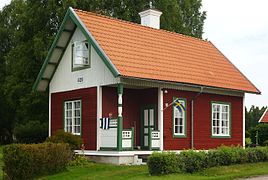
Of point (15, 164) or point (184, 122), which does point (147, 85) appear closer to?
point (184, 122)

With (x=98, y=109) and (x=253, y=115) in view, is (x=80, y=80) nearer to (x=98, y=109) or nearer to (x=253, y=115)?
(x=98, y=109)

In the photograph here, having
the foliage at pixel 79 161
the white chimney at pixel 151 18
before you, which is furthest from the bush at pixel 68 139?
the white chimney at pixel 151 18

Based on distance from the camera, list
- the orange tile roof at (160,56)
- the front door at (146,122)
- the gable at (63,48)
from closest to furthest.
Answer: the gable at (63,48)
the orange tile roof at (160,56)
the front door at (146,122)

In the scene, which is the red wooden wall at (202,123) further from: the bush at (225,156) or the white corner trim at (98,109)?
the bush at (225,156)

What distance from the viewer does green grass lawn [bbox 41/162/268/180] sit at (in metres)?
18.5

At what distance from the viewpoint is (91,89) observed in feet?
81.0

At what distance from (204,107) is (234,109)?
271 centimetres

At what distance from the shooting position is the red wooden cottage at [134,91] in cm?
2328

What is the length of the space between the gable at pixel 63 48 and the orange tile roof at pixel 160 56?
24 centimetres

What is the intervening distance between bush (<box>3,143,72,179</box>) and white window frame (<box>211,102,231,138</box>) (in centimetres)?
926

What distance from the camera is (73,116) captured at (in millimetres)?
26062

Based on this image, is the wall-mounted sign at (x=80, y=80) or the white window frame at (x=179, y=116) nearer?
the white window frame at (x=179, y=116)

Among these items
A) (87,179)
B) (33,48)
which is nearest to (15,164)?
(87,179)

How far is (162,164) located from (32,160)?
543 centimetres
